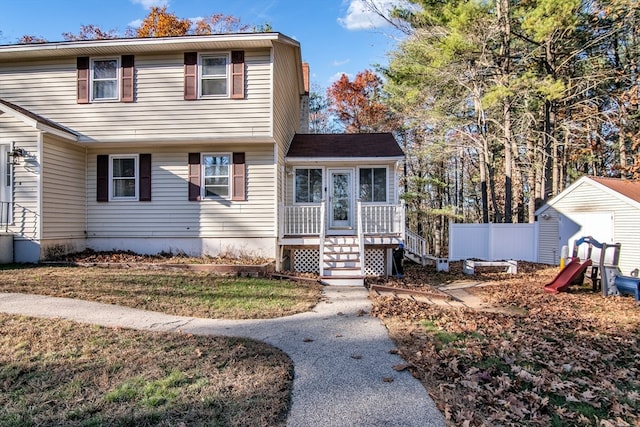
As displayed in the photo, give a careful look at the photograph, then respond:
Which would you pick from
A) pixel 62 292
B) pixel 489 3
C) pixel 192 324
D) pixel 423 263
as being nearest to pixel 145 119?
pixel 62 292

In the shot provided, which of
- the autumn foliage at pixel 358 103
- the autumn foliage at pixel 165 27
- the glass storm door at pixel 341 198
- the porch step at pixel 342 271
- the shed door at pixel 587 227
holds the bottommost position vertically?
the porch step at pixel 342 271

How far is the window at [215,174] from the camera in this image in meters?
10.8

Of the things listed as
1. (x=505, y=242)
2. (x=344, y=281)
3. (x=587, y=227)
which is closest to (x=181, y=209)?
(x=344, y=281)

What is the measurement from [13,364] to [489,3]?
1760cm

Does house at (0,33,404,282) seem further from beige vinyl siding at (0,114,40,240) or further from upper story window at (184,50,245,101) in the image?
beige vinyl siding at (0,114,40,240)

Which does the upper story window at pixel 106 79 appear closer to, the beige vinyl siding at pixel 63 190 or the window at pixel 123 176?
the beige vinyl siding at pixel 63 190

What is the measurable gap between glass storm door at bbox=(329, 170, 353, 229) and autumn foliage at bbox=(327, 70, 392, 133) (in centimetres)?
1370

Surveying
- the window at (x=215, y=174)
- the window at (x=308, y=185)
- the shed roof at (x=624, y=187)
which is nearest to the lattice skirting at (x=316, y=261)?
the window at (x=308, y=185)

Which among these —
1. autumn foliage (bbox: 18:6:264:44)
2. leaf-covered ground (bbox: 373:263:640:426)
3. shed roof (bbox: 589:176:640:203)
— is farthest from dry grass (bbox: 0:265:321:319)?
autumn foliage (bbox: 18:6:264:44)

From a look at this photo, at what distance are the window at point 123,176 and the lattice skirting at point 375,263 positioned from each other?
23.9 feet

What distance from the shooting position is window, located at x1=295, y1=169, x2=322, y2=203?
1226cm

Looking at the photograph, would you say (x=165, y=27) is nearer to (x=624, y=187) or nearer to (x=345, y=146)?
(x=345, y=146)

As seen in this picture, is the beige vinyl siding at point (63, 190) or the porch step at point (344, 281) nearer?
the porch step at point (344, 281)

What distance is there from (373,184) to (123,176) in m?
7.83
